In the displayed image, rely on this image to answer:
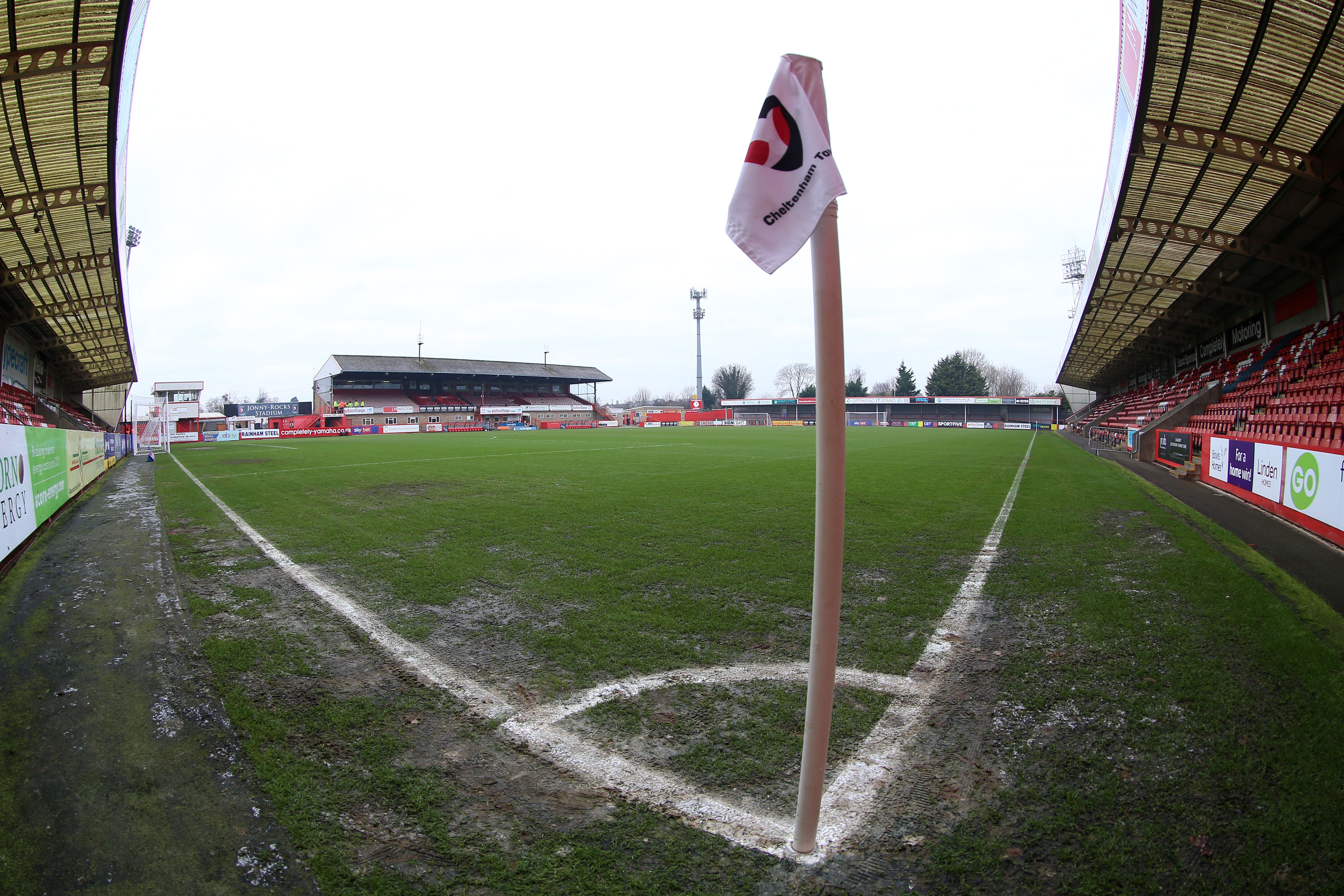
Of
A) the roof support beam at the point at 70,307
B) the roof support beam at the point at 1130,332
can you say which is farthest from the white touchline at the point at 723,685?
the roof support beam at the point at 1130,332

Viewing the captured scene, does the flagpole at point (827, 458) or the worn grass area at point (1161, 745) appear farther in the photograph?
the worn grass area at point (1161, 745)

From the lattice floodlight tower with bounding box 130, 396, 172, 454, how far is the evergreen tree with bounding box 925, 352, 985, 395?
85873 mm

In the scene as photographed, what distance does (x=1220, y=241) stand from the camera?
53.8 ft

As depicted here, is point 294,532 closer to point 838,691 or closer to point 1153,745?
point 838,691

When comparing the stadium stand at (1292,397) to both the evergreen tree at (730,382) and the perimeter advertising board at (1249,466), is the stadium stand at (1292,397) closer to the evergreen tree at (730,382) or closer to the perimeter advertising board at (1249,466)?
the perimeter advertising board at (1249,466)

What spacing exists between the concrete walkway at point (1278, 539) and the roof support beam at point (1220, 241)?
6.71 metres

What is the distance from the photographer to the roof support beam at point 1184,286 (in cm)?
2042

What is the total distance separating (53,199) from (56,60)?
5.73 m

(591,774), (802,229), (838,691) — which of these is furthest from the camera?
(838,691)

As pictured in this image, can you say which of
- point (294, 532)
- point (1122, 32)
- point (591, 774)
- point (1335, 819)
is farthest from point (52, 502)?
point (1122, 32)

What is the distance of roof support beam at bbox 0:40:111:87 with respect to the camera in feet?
27.5

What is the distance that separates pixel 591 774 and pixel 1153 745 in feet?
8.86

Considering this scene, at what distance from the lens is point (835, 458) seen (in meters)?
1.99

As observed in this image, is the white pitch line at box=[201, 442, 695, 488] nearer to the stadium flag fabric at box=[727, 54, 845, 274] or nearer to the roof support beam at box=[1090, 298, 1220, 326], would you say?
the stadium flag fabric at box=[727, 54, 845, 274]
